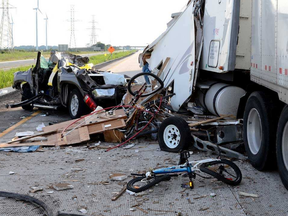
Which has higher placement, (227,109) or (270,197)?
(227,109)

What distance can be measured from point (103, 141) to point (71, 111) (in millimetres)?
2949

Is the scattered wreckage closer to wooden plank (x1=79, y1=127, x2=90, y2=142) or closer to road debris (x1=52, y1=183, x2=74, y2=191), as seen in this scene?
wooden plank (x1=79, y1=127, x2=90, y2=142)

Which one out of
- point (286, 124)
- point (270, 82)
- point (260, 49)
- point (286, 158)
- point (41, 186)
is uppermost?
point (260, 49)

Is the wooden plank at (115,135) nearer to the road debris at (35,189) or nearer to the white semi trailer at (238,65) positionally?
the white semi trailer at (238,65)

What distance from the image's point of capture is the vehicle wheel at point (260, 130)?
5.96 metres

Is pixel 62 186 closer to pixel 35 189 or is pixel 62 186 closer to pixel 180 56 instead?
pixel 35 189

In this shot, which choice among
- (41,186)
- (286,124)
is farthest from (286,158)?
(41,186)

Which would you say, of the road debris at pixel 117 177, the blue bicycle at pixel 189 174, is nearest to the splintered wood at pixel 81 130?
the road debris at pixel 117 177

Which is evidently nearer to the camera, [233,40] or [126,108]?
[233,40]

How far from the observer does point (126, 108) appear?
9.72m

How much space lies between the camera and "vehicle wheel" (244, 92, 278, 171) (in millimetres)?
5961

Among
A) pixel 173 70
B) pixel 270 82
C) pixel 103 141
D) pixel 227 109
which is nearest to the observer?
pixel 270 82

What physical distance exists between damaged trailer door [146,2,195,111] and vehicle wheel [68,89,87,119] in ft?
7.19

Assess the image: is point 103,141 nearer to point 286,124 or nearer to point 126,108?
point 126,108
